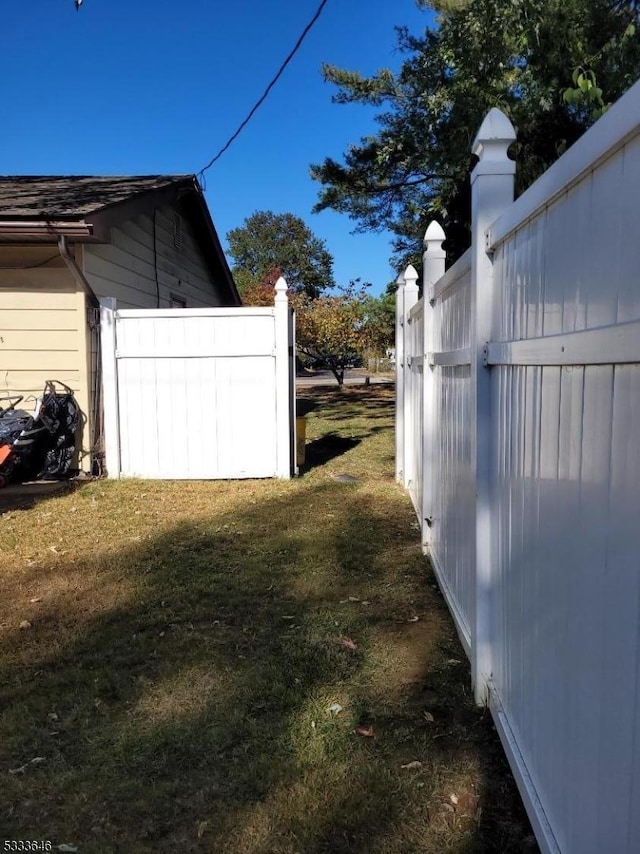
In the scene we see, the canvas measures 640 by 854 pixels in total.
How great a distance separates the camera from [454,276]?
3.24 meters

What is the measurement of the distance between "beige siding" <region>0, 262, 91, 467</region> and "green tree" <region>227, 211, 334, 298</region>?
46905 mm

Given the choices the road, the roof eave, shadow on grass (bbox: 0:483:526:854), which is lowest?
shadow on grass (bbox: 0:483:526:854)

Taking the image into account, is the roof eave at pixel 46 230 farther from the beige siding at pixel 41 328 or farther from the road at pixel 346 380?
the road at pixel 346 380

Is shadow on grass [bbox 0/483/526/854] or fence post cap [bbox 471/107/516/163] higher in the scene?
fence post cap [bbox 471/107/516/163]

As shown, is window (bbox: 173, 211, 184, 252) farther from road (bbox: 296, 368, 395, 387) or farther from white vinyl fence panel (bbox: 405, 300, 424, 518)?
road (bbox: 296, 368, 395, 387)

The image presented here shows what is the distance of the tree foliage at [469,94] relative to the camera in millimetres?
7883

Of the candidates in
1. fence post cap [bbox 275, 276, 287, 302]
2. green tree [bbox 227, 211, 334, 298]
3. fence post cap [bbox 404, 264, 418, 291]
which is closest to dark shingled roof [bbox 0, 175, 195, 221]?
fence post cap [bbox 275, 276, 287, 302]

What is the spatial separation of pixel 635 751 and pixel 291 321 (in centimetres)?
681

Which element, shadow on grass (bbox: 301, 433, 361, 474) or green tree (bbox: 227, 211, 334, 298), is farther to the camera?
green tree (bbox: 227, 211, 334, 298)

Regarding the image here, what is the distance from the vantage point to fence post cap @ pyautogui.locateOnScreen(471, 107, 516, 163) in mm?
2416

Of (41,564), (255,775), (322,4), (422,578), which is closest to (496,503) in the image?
(255,775)

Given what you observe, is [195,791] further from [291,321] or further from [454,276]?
[291,321]

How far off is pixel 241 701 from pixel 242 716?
0.12 meters

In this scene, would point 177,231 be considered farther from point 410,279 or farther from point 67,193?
point 410,279
